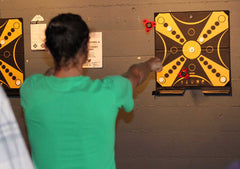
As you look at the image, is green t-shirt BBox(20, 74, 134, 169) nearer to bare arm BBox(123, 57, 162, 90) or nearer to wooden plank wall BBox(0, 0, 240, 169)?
bare arm BBox(123, 57, 162, 90)

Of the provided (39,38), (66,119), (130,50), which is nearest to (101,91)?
(66,119)

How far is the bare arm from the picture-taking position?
1146mm

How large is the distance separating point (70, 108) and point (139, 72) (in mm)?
335

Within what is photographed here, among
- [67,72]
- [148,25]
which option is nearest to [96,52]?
[148,25]

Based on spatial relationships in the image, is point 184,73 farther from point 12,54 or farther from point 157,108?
point 12,54

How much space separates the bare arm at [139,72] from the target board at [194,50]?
69 centimetres

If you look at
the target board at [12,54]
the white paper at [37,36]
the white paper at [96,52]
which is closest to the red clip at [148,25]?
the white paper at [96,52]

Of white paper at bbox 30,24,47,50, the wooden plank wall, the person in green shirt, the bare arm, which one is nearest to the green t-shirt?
the person in green shirt

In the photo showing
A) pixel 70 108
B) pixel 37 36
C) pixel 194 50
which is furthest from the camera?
pixel 37 36

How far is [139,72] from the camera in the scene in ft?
3.92

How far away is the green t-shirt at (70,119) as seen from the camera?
0.97m

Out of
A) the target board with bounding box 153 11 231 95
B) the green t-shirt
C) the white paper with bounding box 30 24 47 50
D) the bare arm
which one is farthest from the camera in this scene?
the white paper with bounding box 30 24 47 50

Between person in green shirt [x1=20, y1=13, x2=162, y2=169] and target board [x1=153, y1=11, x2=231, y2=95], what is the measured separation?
988 millimetres

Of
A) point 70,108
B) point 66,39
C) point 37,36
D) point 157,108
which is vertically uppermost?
point 37,36
